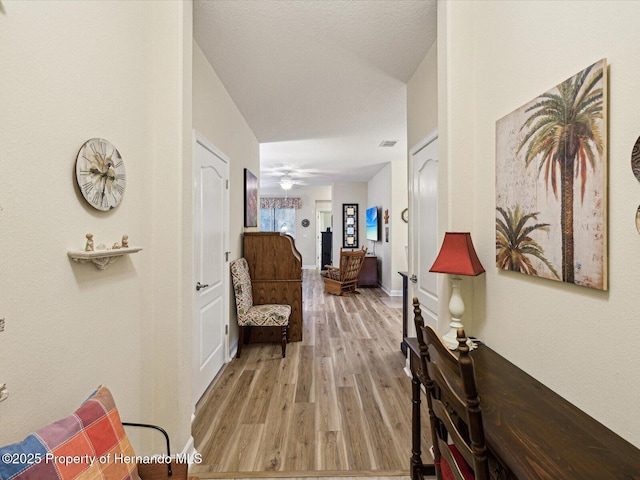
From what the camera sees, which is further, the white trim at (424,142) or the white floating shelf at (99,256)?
the white trim at (424,142)

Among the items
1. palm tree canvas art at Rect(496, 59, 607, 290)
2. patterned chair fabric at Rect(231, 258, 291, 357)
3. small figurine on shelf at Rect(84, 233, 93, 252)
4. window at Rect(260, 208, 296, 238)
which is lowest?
patterned chair fabric at Rect(231, 258, 291, 357)

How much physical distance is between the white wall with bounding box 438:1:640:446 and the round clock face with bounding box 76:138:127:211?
1692 millimetres

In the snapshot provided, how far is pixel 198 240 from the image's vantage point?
2314 millimetres

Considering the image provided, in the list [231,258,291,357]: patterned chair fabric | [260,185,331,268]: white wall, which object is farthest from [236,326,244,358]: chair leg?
[260,185,331,268]: white wall

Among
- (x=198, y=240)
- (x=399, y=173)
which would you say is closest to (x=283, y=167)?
(x=399, y=173)

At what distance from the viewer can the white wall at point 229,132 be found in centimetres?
230

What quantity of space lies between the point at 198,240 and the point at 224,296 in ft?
2.80

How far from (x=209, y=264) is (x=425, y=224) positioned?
191 cm

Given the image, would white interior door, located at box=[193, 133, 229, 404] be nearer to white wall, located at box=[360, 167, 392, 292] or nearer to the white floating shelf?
the white floating shelf

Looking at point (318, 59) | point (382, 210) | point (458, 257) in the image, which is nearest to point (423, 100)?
point (318, 59)

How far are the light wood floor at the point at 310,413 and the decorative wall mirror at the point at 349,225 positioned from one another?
4935mm

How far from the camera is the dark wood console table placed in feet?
2.48

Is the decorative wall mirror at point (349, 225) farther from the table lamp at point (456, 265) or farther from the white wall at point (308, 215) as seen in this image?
the table lamp at point (456, 265)

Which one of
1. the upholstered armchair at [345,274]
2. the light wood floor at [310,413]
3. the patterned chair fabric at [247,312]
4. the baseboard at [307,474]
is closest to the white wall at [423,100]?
the light wood floor at [310,413]
